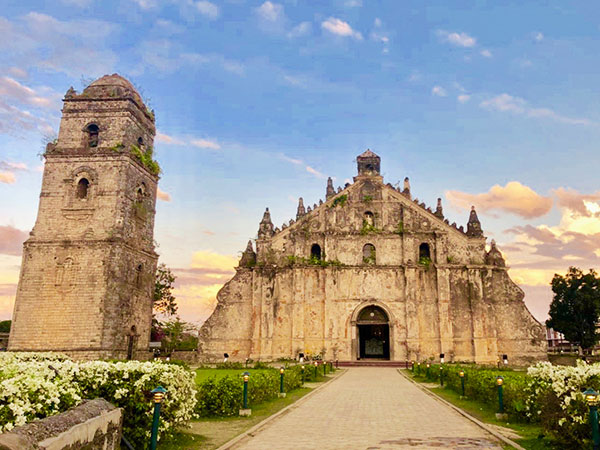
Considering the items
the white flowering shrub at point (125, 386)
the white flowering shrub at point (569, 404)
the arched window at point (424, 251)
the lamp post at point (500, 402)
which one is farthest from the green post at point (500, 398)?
the arched window at point (424, 251)

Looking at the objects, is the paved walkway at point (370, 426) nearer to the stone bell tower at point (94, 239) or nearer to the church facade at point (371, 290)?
the stone bell tower at point (94, 239)

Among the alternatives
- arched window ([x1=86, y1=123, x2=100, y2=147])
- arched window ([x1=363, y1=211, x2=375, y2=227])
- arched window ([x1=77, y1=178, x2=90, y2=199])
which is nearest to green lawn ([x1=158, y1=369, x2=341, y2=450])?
arched window ([x1=77, y1=178, x2=90, y2=199])

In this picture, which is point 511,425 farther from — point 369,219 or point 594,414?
point 369,219

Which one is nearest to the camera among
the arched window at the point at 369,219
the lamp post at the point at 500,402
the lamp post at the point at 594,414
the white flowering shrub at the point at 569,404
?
the lamp post at the point at 594,414

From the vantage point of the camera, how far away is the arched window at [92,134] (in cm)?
3378

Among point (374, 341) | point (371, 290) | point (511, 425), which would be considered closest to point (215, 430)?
point (511, 425)

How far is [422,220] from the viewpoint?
126ft

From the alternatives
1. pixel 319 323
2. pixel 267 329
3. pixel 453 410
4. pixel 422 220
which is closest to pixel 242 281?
pixel 267 329

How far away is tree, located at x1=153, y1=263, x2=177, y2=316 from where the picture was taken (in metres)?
47.9

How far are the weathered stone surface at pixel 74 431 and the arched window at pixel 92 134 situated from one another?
29.9m

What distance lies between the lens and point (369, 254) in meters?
38.2

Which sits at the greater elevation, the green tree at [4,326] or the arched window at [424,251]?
the arched window at [424,251]

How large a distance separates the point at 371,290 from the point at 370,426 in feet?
85.5

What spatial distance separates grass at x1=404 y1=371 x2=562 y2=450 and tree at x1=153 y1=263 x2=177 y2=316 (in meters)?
34.9
